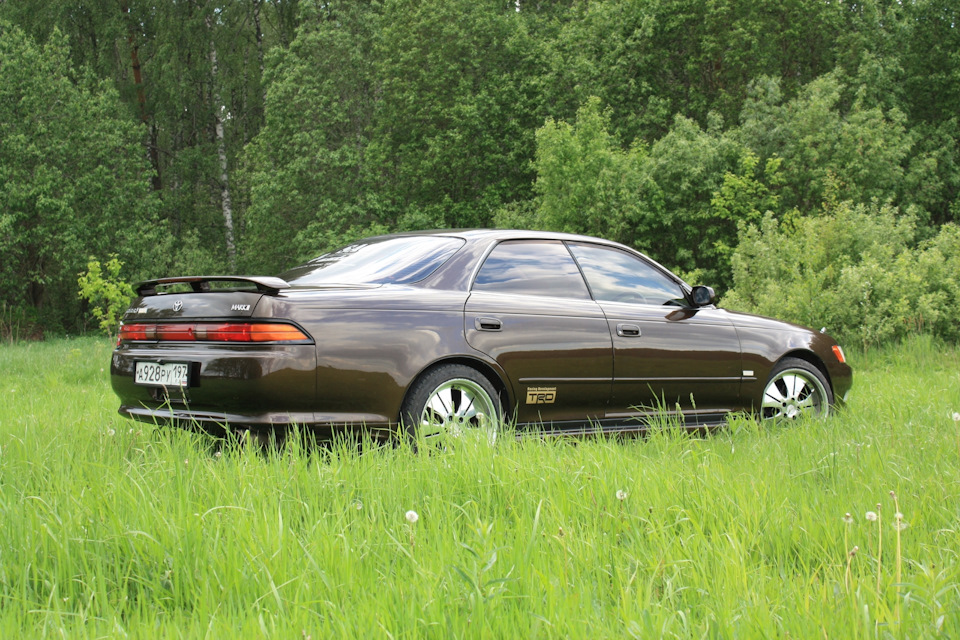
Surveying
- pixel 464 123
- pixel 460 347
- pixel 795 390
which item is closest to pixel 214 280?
pixel 460 347

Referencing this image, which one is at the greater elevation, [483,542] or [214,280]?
[214,280]

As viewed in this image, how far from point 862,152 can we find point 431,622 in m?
30.6

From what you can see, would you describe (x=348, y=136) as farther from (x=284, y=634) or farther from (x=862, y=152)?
(x=284, y=634)

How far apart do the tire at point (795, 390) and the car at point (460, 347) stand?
1cm

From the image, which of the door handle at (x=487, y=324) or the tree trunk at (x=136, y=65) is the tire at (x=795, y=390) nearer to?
the door handle at (x=487, y=324)

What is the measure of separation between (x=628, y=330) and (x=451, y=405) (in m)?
1.45

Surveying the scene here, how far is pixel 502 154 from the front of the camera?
35.9 meters

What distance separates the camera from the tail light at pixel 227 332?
375cm

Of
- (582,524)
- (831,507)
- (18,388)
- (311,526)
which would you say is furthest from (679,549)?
(18,388)

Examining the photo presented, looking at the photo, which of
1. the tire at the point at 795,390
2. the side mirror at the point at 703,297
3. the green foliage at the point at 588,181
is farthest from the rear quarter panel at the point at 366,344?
the green foliage at the point at 588,181

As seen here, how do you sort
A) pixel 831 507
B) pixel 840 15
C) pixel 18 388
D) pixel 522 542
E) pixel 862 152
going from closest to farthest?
pixel 522 542 < pixel 831 507 < pixel 18 388 < pixel 862 152 < pixel 840 15

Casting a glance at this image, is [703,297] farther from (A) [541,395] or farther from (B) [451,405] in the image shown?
(B) [451,405]

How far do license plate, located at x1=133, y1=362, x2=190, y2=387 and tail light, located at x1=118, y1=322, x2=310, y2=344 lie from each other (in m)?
0.13

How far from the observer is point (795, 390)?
5.88 m
